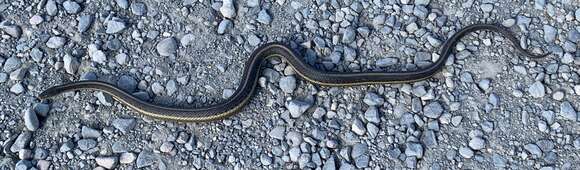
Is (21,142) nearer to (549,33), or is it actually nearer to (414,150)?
(414,150)

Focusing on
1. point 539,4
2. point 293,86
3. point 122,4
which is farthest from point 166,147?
point 539,4

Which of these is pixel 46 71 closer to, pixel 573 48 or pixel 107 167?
pixel 107 167

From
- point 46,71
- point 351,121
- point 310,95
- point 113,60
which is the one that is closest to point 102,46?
point 113,60

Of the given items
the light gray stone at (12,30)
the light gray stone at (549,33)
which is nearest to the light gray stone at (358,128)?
the light gray stone at (549,33)

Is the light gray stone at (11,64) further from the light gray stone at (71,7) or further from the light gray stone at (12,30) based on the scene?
the light gray stone at (71,7)

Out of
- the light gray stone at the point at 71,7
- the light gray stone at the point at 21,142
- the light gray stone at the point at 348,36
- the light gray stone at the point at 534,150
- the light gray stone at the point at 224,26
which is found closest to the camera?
the light gray stone at the point at 534,150

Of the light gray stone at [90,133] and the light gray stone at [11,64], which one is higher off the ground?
the light gray stone at [11,64]

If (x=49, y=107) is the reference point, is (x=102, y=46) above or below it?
above
